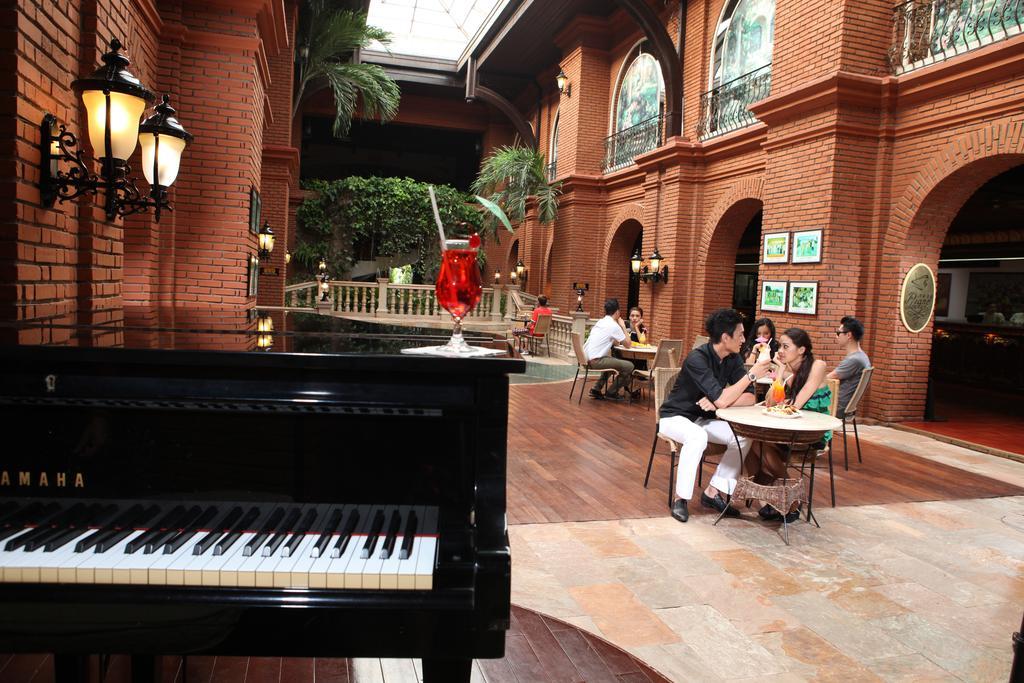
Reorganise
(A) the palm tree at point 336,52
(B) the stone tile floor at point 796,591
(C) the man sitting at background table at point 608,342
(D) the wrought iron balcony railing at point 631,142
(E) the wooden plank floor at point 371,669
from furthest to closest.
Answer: (A) the palm tree at point 336,52 < (D) the wrought iron balcony railing at point 631,142 < (C) the man sitting at background table at point 608,342 < (B) the stone tile floor at point 796,591 < (E) the wooden plank floor at point 371,669

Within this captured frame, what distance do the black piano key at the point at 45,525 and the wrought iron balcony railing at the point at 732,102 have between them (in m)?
10.2

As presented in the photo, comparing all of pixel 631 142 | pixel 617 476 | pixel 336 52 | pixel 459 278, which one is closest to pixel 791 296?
pixel 617 476

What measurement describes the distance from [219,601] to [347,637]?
0.24 m

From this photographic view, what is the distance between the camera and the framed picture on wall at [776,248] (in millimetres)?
8477

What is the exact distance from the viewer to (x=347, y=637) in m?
1.31

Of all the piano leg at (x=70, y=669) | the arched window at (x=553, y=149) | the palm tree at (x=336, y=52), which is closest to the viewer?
the piano leg at (x=70, y=669)

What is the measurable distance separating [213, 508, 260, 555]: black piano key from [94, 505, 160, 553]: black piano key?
16 centimetres

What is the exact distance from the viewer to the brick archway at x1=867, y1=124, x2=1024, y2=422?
24.2 ft

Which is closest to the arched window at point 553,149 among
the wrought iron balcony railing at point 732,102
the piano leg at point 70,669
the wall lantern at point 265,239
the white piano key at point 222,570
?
the wrought iron balcony railing at point 732,102

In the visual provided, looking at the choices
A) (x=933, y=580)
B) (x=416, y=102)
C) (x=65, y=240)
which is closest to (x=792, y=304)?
(x=933, y=580)

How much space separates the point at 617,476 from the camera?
5.35 meters

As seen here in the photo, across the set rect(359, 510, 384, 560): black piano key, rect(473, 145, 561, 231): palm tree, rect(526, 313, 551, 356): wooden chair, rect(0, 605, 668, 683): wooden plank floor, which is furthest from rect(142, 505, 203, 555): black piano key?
rect(473, 145, 561, 231): palm tree

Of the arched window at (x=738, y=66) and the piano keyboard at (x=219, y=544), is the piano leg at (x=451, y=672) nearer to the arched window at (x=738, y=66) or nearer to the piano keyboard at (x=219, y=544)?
the piano keyboard at (x=219, y=544)

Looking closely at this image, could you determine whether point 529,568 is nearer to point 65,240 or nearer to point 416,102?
point 65,240
